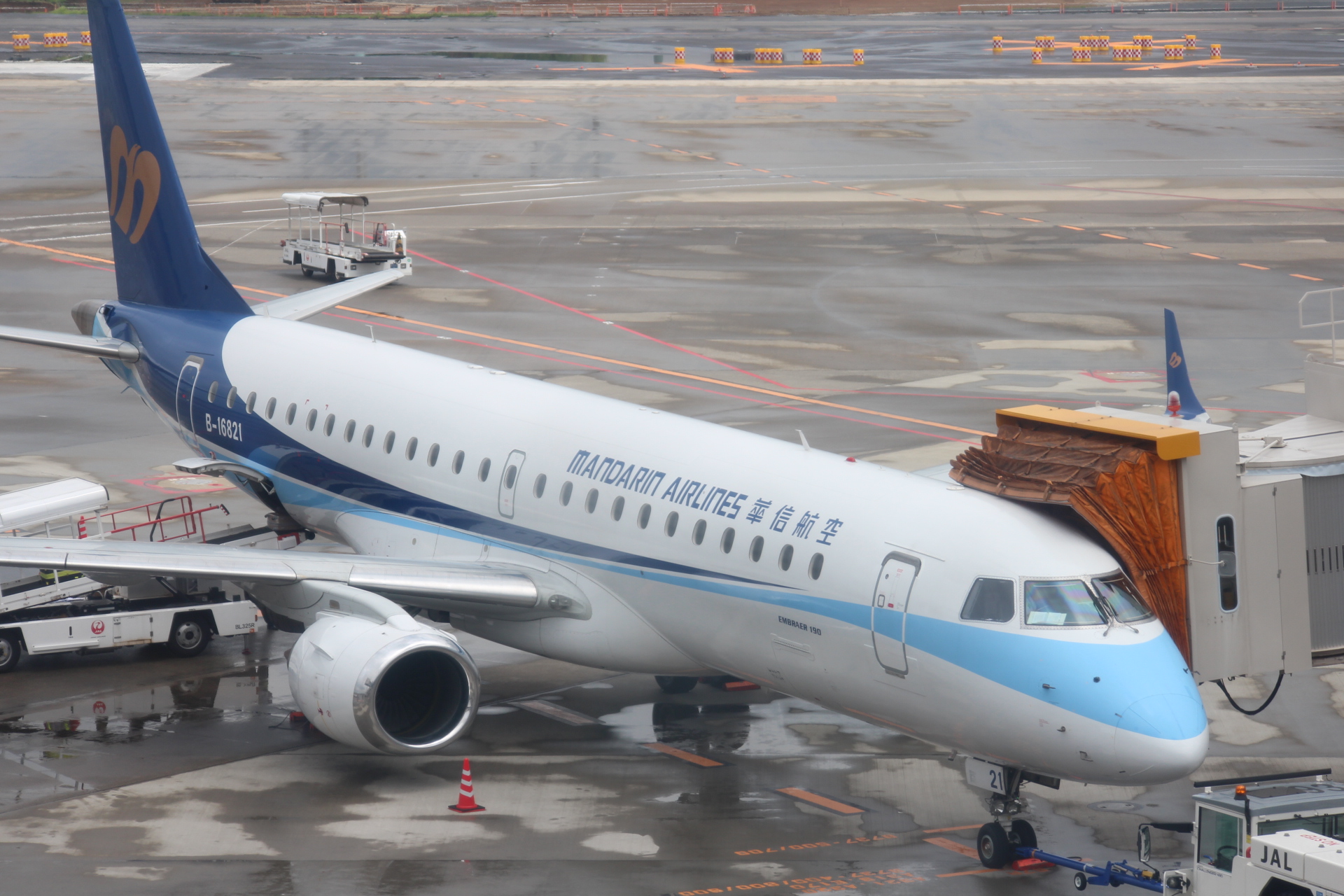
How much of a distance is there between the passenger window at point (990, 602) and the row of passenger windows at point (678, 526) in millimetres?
2087

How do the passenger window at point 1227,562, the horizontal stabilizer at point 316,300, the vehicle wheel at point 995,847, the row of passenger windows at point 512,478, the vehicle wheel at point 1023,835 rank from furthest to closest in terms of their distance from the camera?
the horizontal stabilizer at point 316,300 → the row of passenger windows at point 512,478 → the vehicle wheel at point 1023,835 → the vehicle wheel at point 995,847 → the passenger window at point 1227,562

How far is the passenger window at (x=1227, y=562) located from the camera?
17.5 meters

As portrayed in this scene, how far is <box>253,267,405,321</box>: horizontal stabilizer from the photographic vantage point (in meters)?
30.2

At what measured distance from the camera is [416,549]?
2414 cm

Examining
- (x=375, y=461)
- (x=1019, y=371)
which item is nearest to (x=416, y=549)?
(x=375, y=461)

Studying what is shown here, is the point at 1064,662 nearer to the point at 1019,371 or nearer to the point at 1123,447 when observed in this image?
the point at 1123,447

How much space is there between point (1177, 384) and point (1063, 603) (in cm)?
1032

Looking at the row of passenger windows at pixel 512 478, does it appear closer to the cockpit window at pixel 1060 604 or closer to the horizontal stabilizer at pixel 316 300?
the cockpit window at pixel 1060 604

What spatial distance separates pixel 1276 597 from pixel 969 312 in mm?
33076

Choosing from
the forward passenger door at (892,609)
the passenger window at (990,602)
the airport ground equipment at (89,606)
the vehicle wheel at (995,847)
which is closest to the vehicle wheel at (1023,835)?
the vehicle wheel at (995,847)

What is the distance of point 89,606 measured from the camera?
2553cm

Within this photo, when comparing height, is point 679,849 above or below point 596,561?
below

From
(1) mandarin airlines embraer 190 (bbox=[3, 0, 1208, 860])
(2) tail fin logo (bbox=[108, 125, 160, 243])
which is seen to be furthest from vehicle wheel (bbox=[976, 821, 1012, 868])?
(2) tail fin logo (bbox=[108, 125, 160, 243])

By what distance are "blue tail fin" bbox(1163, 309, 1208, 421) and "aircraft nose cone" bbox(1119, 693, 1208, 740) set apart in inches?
400
